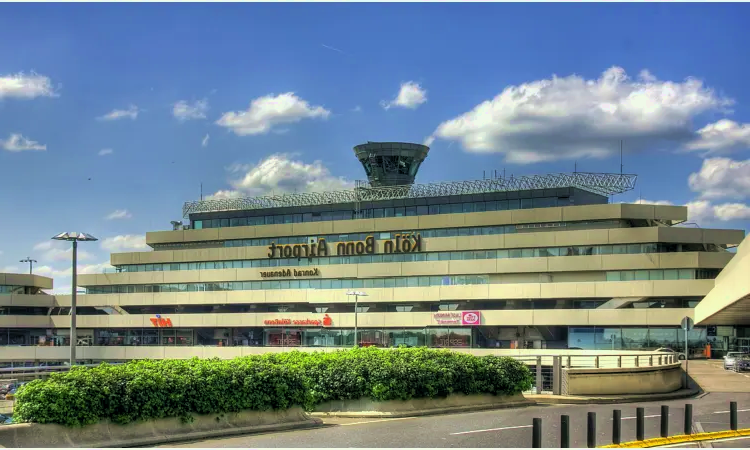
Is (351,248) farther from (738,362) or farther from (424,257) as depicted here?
(738,362)

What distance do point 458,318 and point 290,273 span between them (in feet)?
65.4

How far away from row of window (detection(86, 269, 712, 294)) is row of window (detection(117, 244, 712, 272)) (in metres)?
1.84

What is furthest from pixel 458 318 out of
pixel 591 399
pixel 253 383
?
pixel 253 383

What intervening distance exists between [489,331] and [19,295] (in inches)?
2107

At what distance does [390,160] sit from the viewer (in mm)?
101438

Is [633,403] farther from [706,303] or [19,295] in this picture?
[19,295]

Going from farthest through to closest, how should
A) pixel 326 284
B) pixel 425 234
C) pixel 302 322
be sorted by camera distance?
pixel 326 284, pixel 302 322, pixel 425 234

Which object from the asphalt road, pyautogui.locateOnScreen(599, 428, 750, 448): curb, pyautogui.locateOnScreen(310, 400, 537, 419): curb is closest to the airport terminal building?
the asphalt road

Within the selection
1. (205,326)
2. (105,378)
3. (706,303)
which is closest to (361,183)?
(205,326)

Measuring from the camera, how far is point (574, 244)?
267 feet

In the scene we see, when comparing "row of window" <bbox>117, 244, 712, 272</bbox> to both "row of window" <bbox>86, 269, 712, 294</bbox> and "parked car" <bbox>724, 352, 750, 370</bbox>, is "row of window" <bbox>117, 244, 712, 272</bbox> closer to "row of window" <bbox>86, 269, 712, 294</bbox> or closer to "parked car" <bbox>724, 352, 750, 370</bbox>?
"row of window" <bbox>86, 269, 712, 294</bbox>

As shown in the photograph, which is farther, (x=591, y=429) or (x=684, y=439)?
(x=684, y=439)

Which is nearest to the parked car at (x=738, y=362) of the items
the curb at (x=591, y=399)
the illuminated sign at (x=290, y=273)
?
the curb at (x=591, y=399)

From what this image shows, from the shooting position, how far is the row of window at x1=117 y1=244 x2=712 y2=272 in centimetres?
7962
